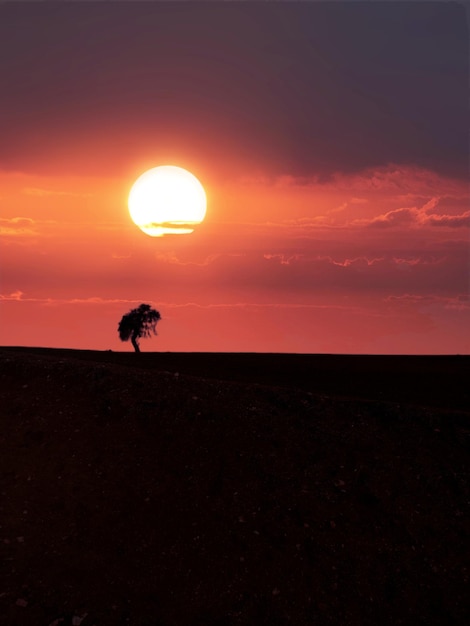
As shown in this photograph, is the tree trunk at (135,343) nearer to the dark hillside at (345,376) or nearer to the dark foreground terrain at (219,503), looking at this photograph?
the dark hillside at (345,376)

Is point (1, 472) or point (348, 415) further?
point (348, 415)

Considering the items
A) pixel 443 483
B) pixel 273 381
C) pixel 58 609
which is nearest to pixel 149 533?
pixel 58 609

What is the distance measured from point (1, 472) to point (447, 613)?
1290 cm

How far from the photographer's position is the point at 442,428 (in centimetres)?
2317

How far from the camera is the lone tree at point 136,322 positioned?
6844 centimetres

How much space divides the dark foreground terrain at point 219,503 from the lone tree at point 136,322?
42.2 m

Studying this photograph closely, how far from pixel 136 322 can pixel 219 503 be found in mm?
51167

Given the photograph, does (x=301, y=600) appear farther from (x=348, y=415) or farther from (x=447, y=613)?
(x=348, y=415)

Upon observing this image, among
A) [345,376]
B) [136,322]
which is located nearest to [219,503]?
[345,376]

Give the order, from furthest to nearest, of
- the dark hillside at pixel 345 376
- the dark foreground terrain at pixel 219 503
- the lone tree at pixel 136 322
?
the lone tree at pixel 136 322 < the dark hillside at pixel 345 376 < the dark foreground terrain at pixel 219 503

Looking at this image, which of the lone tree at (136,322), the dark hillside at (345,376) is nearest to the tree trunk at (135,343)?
the lone tree at (136,322)

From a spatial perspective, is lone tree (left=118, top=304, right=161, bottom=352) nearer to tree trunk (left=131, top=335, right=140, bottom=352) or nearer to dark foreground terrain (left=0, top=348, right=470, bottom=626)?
tree trunk (left=131, top=335, right=140, bottom=352)

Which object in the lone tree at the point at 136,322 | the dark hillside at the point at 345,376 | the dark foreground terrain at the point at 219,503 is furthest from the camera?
the lone tree at the point at 136,322

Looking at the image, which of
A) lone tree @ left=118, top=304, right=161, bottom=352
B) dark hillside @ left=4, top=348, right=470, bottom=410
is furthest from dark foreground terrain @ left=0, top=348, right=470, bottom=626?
lone tree @ left=118, top=304, right=161, bottom=352
